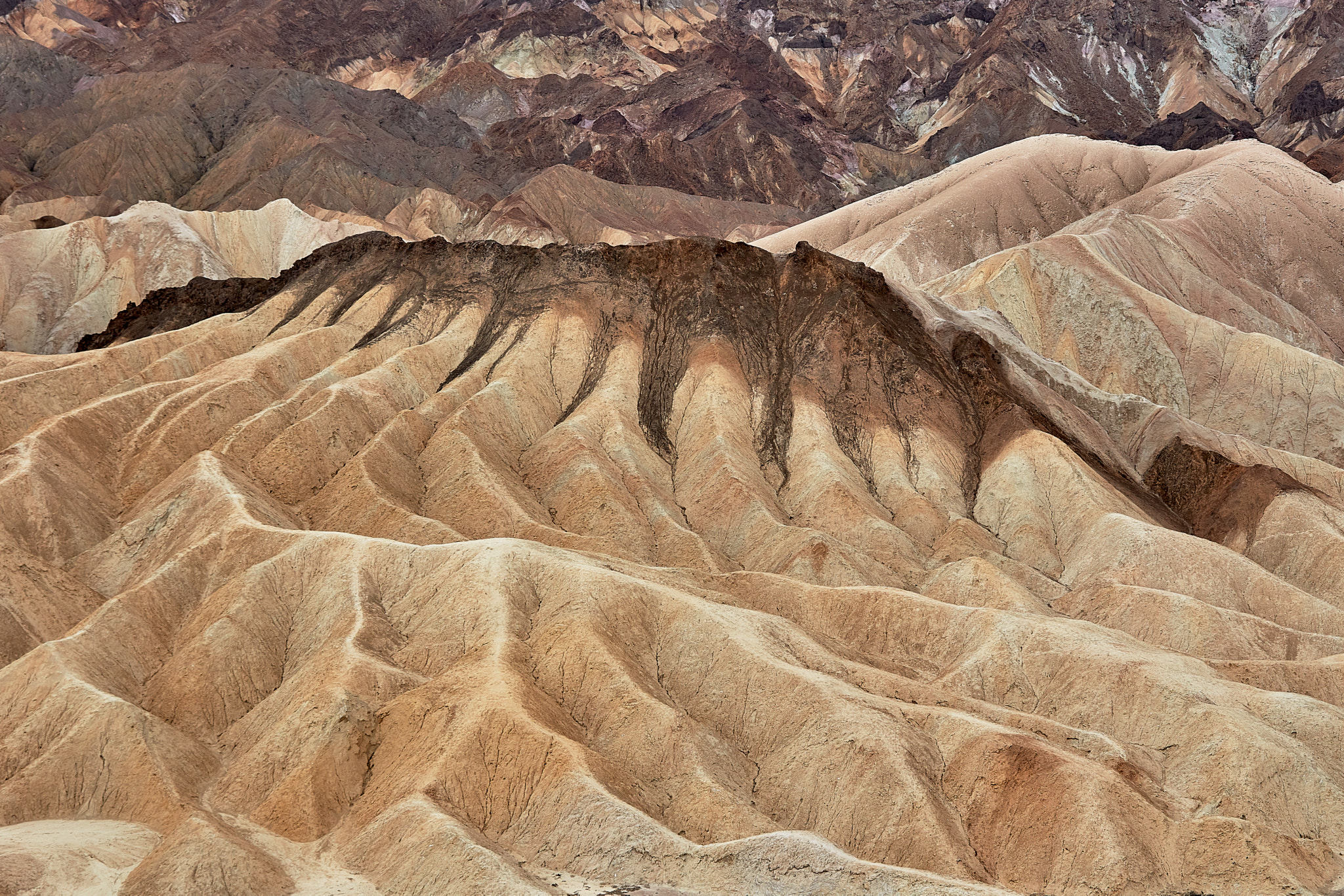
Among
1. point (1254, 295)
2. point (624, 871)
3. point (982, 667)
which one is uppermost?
point (624, 871)

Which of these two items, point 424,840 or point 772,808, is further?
point 772,808

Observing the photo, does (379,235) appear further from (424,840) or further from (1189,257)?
(1189,257)

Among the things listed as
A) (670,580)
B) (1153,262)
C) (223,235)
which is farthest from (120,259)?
(1153,262)

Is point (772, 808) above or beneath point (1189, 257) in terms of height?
above

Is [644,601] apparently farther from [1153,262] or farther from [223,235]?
[223,235]

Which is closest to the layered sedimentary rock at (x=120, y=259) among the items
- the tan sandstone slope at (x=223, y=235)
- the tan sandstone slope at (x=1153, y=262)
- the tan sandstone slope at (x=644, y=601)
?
the tan sandstone slope at (x=223, y=235)

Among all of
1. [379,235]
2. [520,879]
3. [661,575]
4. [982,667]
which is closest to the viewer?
[520,879]

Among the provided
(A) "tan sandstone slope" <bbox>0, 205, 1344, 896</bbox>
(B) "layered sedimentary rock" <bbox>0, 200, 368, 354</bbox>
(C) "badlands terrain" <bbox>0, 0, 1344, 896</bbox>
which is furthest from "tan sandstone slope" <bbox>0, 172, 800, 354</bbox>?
(A) "tan sandstone slope" <bbox>0, 205, 1344, 896</bbox>

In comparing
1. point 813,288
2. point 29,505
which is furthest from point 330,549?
point 813,288

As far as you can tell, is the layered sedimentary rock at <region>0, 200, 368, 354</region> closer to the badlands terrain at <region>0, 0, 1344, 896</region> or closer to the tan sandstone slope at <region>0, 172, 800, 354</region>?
the tan sandstone slope at <region>0, 172, 800, 354</region>
